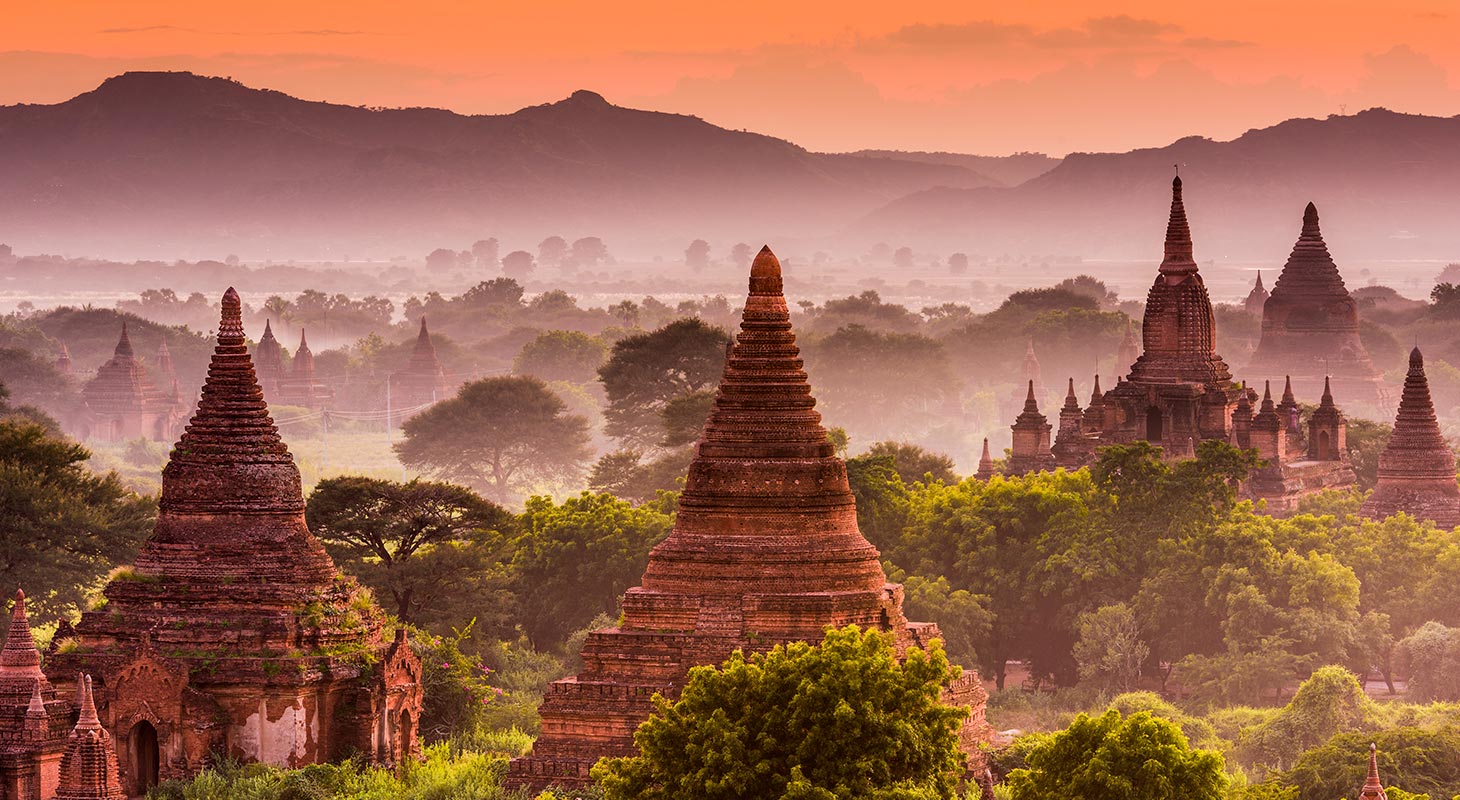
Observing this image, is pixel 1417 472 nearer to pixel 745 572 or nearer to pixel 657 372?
pixel 657 372

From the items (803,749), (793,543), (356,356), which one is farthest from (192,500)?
(356,356)

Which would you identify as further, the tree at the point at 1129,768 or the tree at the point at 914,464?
the tree at the point at 914,464

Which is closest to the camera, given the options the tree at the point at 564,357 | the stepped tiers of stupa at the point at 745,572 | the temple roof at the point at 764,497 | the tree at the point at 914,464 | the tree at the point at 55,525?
the stepped tiers of stupa at the point at 745,572

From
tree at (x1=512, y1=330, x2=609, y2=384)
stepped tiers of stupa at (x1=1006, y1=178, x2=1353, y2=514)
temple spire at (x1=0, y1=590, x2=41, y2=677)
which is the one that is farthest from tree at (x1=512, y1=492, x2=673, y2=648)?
tree at (x1=512, y1=330, x2=609, y2=384)

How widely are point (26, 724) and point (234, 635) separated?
3.68 m

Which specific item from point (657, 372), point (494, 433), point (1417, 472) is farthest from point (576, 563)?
point (494, 433)

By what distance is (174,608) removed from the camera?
43.6 metres

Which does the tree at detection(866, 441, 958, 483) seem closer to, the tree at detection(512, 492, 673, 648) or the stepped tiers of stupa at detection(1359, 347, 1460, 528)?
the stepped tiers of stupa at detection(1359, 347, 1460, 528)

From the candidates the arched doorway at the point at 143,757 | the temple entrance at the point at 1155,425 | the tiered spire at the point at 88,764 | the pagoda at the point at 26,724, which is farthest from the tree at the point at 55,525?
the temple entrance at the point at 1155,425

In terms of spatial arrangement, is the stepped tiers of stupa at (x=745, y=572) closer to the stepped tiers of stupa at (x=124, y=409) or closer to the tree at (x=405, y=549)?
the tree at (x=405, y=549)

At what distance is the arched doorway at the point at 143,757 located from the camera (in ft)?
139

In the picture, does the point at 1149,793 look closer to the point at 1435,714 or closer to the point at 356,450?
the point at 1435,714

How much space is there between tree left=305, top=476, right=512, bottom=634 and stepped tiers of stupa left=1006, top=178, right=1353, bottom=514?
75.8 ft

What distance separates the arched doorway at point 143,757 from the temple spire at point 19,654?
204 cm
